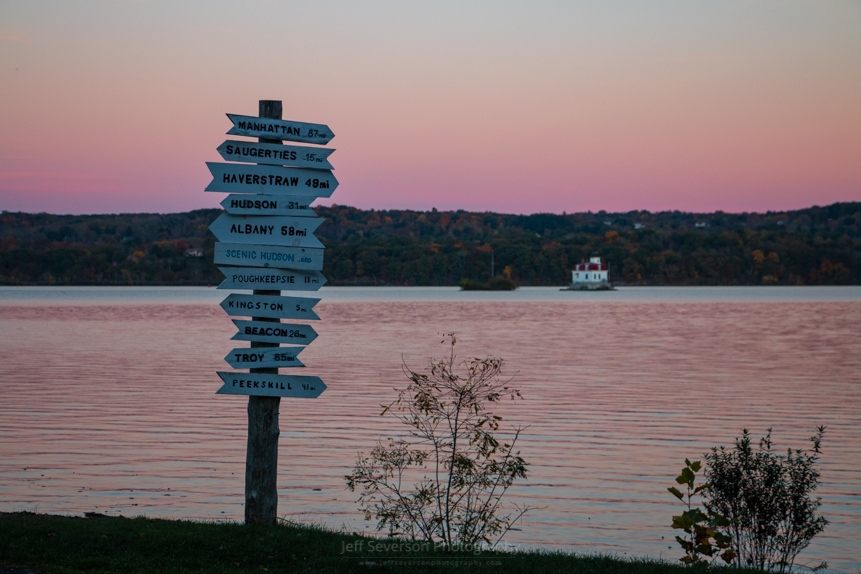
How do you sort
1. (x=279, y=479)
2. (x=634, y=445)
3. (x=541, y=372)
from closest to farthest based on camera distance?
(x=279, y=479), (x=634, y=445), (x=541, y=372)

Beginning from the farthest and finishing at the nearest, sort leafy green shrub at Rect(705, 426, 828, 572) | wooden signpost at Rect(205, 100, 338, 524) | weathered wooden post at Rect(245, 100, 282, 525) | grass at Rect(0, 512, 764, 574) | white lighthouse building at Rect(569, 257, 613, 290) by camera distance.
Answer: white lighthouse building at Rect(569, 257, 613, 290), leafy green shrub at Rect(705, 426, 828, 572), wooden signpost at Rect(205, 100, 338, 524), weathered wooden post at Rect(245, 100, 282, 525), grass at Rect(0, 512, 764, 574)

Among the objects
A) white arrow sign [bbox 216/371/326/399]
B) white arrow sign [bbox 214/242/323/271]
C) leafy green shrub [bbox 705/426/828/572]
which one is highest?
white arrow sign [bbox 214/242/323/271]

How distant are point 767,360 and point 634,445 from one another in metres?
24.1

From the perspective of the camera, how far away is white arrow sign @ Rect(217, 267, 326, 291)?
962 centimetres

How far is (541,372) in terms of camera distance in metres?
36.6

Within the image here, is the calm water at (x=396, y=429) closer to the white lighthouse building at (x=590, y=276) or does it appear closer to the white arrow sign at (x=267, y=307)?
Answer: the white arrow sign at (x=267, y=307)

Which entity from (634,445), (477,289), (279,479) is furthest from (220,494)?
(477,289)

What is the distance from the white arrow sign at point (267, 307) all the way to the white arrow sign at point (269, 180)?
40.2 inches

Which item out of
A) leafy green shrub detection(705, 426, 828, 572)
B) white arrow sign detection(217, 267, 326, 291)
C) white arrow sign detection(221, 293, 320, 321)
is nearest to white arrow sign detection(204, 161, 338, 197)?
white arrow sign detection(217, 267, 326, 291)

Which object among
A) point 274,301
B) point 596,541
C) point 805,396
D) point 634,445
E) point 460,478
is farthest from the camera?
point 805,396

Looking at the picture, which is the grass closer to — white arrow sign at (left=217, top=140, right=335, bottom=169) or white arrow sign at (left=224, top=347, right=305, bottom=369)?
white arrow sign at (left=224, top=347, right=305, bottom=369)

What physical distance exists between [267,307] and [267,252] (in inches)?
20.8

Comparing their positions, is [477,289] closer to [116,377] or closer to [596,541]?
[116,377]

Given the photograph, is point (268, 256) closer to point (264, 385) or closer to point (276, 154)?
point (276, 154)
